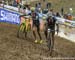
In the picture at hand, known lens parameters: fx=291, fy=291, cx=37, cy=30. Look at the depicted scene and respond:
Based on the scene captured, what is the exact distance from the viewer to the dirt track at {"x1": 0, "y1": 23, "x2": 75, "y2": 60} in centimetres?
1351

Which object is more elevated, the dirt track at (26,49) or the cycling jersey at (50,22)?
the cycling jersey at (50,22)

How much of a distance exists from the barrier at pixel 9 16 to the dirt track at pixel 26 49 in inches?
236

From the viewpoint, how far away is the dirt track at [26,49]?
13.5 meters

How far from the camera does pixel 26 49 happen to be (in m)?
15.2

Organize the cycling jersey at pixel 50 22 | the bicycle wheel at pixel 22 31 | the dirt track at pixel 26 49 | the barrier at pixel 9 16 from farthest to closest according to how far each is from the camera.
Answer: the barrier at pixel 9 16 < the bicycle wheel at pixel 22 31 < the cycling jersey at pixel 50 22 < the dirt track at pixel 26 49

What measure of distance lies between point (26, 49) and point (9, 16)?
10.9m

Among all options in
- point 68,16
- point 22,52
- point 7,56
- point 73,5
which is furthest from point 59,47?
point 73,5

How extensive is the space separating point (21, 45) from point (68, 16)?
9.17m

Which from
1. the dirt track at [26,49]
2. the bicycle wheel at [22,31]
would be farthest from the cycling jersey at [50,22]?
the bicycle wheel at [22,31]

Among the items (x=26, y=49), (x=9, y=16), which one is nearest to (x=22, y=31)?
(x=26, y=49)

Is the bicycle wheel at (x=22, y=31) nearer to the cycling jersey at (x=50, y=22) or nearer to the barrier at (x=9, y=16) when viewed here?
the cycling jersey at (x=50, y=22)

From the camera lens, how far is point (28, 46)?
1591cm

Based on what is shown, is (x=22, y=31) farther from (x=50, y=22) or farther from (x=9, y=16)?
(x=9, y=16)

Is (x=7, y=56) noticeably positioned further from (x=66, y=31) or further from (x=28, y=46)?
(x=66, y=31)
